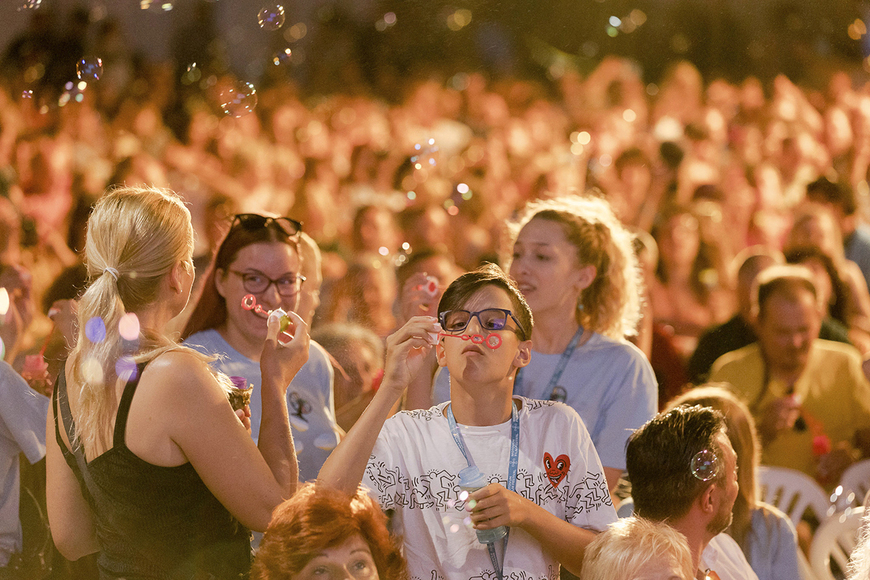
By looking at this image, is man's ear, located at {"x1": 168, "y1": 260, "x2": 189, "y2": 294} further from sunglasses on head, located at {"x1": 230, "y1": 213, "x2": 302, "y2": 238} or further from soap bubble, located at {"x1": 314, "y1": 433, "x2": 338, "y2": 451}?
soap bubble, located at {"x1": 314, "y1": 433, "x2": 338, "y2": 451}

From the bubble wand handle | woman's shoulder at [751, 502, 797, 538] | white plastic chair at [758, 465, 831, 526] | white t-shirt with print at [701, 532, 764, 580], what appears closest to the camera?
white t-shirt with print at [701, 532, 764, 580]

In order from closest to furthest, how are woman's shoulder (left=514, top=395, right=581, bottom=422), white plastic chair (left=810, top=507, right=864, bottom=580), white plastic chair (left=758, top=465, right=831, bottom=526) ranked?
woman's shoulder (left=514, top=395, right=581, bottom=422) < white plastic chair (left=810, top=507, right=864, bottom=580) < white plastic chair (left=758, top=465, right=831, bottom=526)

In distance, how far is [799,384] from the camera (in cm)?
303

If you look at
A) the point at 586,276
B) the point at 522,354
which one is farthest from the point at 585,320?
the point at 522,354

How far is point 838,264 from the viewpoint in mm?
3775

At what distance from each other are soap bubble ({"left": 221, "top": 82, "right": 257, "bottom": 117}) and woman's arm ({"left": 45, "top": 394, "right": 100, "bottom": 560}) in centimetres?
123

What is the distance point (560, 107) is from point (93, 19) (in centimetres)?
374

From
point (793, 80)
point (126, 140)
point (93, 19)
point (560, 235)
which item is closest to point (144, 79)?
point (93, 19)

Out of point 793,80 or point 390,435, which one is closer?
point 390,435

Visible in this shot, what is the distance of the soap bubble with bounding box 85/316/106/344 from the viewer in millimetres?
1563

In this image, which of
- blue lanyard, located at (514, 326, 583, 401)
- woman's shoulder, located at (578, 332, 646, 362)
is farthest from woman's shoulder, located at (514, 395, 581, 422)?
woman's shoulder, located at (578, 332, 646, 362)

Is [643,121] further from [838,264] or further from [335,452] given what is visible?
[335,452]

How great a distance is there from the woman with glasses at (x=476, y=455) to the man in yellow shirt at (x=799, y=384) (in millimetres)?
1420

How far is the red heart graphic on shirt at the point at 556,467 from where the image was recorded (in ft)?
5.83
